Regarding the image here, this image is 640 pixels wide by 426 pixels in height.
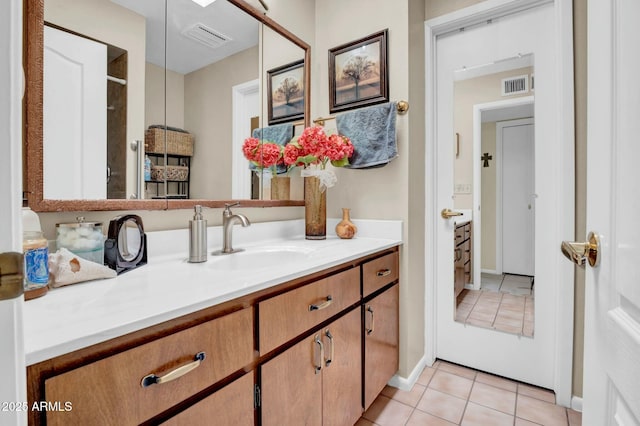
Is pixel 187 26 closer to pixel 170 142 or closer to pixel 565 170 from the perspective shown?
pixel 170 142

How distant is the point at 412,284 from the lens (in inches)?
69.7

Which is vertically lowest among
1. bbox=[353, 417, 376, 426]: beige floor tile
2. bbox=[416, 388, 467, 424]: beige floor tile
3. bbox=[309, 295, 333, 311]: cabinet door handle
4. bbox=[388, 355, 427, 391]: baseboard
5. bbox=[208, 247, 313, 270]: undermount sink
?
bbox=[353, 417, 376, 426]: beige floor tile

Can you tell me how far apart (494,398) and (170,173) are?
6.47ft

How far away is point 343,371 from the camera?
1.19 metres

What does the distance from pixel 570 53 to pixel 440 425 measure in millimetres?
1922

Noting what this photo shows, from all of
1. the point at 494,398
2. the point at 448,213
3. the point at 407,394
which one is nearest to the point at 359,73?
the point at 448,213

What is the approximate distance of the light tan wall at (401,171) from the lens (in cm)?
171

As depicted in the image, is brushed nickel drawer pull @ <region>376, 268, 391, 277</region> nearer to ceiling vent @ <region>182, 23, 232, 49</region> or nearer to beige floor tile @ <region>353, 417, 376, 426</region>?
beige floor tile @ <region>353, 417, 376, 426</region>

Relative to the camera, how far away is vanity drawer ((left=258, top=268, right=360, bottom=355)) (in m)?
0.85

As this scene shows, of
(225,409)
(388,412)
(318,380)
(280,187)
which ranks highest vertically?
(280,187)

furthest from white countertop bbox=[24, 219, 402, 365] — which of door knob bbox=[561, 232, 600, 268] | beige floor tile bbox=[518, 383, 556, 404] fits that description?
beige floor tile bbox=[518, 383, 556, 404]

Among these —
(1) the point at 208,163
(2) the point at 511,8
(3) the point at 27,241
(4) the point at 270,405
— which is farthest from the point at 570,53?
(3) the point at 27,241

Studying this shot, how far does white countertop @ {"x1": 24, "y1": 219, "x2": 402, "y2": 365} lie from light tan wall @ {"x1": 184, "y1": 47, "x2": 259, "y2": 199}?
0.72 feet

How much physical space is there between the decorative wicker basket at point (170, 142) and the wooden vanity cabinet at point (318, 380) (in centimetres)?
90
